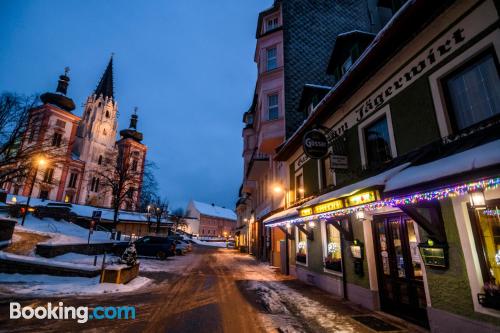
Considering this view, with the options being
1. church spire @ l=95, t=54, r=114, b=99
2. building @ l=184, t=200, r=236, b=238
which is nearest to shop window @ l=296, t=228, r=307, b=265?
church spire @ l=95, t=54, r=114, b=99

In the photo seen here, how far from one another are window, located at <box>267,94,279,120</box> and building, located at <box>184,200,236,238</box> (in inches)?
2933

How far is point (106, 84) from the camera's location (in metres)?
72.9

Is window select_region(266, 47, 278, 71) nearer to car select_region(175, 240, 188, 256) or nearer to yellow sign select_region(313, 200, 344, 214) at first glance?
yellow sign select_region(313, 200, 344, 214)

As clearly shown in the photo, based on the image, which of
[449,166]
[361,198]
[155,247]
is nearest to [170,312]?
[361,198]

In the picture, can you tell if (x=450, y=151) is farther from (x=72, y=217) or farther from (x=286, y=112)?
(x=72, y=217)

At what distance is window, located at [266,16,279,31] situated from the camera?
19.9m

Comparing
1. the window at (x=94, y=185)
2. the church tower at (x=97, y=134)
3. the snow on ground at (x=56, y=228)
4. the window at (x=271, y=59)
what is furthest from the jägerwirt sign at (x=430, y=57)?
the window at (x=94, y=185)

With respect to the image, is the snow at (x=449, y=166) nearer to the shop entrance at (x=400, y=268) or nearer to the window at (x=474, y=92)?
the window at (x=474, y=92)

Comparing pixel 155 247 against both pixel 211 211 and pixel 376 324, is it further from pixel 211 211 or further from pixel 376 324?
pixel 211 211

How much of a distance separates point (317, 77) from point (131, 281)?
16550mm

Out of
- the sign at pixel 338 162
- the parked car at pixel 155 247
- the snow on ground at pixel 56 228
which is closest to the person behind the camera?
the sign at pixel 338 162

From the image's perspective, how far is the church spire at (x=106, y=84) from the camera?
7098 cm

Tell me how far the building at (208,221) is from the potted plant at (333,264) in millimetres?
80275

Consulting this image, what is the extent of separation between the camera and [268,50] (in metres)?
18.8
